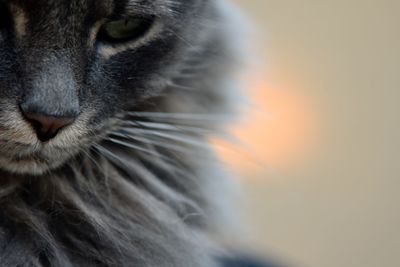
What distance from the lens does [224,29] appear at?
101cm

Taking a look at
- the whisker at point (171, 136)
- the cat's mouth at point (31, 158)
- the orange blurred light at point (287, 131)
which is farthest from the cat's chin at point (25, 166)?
the orange blurred light at point (287, 131)

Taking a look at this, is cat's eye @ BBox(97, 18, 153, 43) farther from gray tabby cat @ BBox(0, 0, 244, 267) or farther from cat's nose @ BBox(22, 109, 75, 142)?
cat's nose @ BBox(22, 109, 75, 142)

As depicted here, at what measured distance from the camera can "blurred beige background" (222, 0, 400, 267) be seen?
200 cm

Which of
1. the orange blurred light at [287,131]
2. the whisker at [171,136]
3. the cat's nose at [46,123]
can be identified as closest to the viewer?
the cat's nose at [46,123]

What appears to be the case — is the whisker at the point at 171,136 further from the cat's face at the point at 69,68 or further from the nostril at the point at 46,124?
the nostril at the point at 46,124

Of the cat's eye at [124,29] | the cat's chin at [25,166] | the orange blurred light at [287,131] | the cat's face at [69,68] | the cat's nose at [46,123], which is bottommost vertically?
the cat's chin at [25,166]

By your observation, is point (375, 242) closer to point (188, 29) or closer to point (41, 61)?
point (188, 29)

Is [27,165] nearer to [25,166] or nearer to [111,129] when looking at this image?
[25,166]

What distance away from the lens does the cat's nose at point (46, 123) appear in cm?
70

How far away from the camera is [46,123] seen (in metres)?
0.71

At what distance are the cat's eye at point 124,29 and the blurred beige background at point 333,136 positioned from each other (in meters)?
1.13

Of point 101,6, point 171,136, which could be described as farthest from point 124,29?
point 171,136

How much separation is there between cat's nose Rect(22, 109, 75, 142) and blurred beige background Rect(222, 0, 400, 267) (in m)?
1.24

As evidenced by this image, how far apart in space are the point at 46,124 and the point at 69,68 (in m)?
0.06
